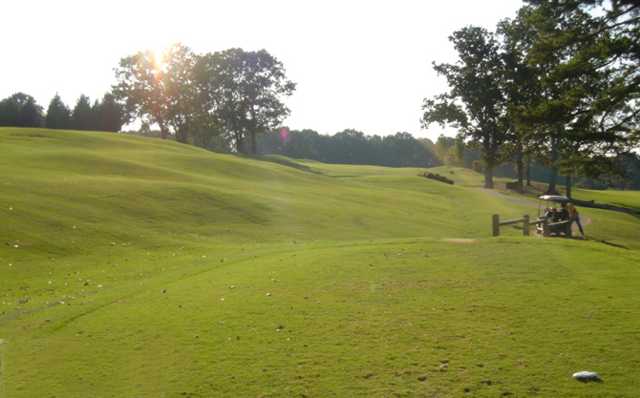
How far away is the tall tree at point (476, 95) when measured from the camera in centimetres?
6888

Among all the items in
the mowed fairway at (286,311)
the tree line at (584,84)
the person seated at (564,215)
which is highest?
the tree line at (584,84)

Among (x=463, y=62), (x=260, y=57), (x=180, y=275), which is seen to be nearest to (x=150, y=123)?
(x=260, y=57)

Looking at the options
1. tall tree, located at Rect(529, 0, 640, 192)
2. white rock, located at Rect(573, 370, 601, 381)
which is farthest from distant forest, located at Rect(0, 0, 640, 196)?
white rock, located at Rect(573, 370, 601, 381)

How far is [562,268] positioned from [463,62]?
60.4 meters

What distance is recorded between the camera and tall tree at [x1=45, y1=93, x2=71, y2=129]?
292ft

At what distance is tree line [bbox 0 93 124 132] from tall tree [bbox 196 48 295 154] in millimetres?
14665

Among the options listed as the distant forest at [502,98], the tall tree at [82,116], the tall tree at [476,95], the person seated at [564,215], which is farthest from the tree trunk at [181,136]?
the person seated at [564,215]

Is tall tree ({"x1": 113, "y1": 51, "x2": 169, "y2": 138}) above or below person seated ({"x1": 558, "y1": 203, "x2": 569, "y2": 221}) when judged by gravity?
above

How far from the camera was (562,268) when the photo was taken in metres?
14.8

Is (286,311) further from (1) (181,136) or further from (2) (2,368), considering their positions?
(1) (181,136)

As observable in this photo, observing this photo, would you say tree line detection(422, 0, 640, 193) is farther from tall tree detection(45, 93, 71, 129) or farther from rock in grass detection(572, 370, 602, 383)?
tall tree detection(45, 93, 71, 129)

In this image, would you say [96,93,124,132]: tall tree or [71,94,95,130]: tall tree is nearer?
[71,94,95,130]: tall tree

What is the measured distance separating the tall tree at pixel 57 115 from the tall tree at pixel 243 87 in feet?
68.5

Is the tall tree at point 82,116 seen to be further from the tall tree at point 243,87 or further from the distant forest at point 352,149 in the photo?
the distant forest at point 352,149
